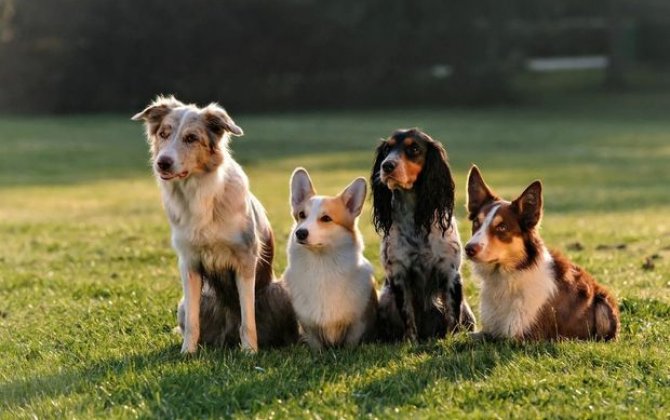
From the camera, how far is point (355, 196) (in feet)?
24.6

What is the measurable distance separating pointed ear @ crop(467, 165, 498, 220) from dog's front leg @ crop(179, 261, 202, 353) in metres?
2.04

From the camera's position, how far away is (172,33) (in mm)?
53312

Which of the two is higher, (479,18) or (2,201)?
(479,18)

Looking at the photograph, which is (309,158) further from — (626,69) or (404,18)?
(626,69)

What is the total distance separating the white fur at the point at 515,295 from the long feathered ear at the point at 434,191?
479 millimetres

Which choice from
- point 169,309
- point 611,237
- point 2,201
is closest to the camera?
point 169,309

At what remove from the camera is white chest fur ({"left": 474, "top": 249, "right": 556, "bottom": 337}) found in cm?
725

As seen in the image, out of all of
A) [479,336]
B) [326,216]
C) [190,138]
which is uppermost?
[190,138]

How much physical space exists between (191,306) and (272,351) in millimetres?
678

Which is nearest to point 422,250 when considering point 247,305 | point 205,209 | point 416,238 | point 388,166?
point 416,238

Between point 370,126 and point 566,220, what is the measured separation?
27.3 metres

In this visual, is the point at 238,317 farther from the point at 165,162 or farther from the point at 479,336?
the point at 479,336

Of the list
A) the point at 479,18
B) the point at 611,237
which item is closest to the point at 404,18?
the point at 479,18

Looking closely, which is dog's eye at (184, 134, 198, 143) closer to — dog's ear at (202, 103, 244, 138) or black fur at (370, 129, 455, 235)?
dog's ear at (202, 103, 244, 138)
